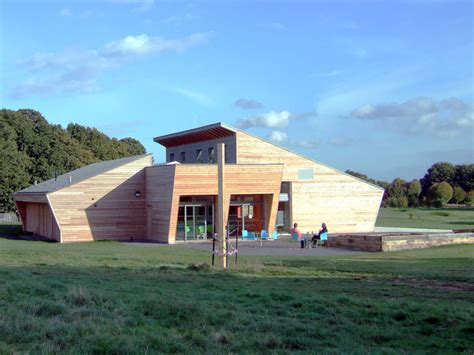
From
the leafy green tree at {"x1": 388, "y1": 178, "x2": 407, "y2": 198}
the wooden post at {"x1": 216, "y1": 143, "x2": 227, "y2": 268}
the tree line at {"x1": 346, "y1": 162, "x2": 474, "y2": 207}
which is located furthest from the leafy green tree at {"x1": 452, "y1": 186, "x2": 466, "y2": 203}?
the wooden post at {"x1": 216, "y1": 143, "x2": 227, "y2": 268}

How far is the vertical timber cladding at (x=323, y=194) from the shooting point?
1572 inches

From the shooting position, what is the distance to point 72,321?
6992 millimetres

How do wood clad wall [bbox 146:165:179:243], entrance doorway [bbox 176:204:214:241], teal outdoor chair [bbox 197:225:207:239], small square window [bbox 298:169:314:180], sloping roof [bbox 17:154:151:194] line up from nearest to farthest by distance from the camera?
1. wood clad wall [bbox 146:165:179:243]
2. entrance doorway [bbox 176:204:214:241]
3. teal outdoor chair [bbox 197:225:207:239]
4. sloping roof [bbox 17:154:151:194]
5. small square window [bbox 298:169:314:180]

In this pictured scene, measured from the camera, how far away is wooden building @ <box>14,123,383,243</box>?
34.6m

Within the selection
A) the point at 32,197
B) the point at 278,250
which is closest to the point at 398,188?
the point at 32,197

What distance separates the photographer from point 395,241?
28.4 metres

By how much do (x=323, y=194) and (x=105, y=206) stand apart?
15.1 m

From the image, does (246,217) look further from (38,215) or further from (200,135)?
(38,215)

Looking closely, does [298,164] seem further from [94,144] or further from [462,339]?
[94,144]

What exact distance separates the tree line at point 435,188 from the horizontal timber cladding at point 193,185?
55.1 metres

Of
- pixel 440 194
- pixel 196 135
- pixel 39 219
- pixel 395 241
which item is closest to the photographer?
pixel 395 241

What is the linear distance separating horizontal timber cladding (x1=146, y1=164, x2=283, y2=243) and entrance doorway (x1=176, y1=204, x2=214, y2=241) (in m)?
1.15

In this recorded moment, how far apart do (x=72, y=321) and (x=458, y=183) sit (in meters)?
105

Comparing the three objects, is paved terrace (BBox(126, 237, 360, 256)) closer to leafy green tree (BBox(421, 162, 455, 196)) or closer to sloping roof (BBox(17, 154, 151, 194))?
sloping roof (BBox(17, 154, 151, 194))
